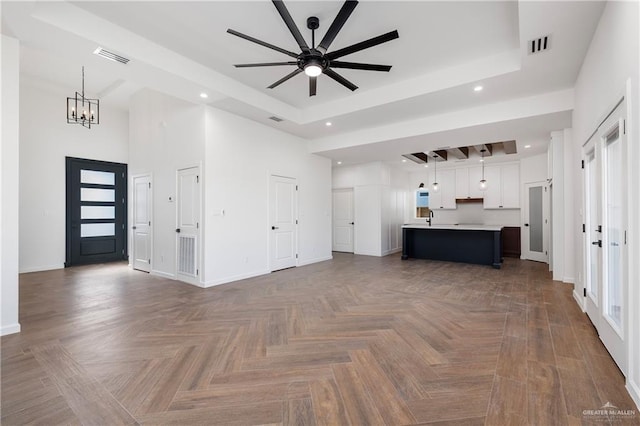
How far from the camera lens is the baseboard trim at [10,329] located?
289 centimetres

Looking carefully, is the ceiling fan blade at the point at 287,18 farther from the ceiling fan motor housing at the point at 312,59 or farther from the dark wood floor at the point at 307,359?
the dark wood floor at the point at 307,359

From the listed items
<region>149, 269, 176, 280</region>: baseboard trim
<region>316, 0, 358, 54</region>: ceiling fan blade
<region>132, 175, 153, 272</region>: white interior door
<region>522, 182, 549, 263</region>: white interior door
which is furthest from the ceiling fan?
<region>522, 182, 549, 263</region>: white interior door

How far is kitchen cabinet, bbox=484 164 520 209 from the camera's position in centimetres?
822

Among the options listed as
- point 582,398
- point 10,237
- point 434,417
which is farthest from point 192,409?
point 10,237

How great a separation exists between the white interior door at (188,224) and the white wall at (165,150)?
15cm

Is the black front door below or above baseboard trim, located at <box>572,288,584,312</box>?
above

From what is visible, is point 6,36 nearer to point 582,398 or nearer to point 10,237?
point 10,237

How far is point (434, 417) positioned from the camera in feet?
5.65

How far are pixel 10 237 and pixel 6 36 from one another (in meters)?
2.06

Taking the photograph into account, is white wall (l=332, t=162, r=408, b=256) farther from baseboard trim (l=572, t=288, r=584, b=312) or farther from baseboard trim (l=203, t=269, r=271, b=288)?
baseboard trim (l=572, t=288, r=584, b=312)

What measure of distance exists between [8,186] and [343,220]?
7582mm

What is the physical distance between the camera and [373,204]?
8.55 metres

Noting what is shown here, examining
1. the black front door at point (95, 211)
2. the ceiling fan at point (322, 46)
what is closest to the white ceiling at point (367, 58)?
the ceiling fan at point (322, 46)

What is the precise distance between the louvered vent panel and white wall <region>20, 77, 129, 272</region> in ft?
11.8
